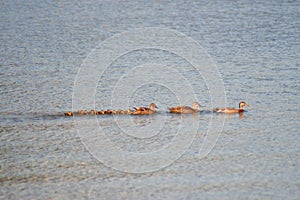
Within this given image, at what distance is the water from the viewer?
11528 millimetres

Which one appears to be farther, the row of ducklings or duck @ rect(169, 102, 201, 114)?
duck @ rect(169, 102, 201, 114)

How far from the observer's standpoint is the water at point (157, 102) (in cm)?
1153

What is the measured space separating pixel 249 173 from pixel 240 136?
190cm

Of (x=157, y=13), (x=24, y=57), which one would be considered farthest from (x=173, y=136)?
(x=157, y=13)

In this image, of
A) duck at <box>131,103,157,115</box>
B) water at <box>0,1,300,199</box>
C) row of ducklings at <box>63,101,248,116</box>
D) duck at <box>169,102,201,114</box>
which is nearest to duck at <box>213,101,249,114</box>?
row of ducklings at <box>63,101,248,116</box>

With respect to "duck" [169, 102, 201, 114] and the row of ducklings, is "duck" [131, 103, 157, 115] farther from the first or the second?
"duck" [169, 102, 201, 114]

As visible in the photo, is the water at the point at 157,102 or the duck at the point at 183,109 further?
the duck at the point at 183,109

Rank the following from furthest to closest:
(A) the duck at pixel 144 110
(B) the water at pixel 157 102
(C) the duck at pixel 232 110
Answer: (C) the duck at pixel 232 110, (A) the duck at pixel 144 110, (B) the water at pixel 157 102

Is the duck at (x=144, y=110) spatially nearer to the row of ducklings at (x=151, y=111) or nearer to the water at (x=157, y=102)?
the row of ducklings at (x=151, y=111)

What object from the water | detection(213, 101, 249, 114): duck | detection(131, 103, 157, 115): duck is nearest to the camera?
the water

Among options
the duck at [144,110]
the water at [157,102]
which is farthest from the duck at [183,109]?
the duck at [144,110]

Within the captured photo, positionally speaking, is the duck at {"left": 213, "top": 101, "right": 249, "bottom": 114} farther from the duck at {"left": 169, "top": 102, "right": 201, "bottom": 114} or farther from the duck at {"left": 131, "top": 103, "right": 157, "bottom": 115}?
the duck at {"left": 131, "top": 103, "right": 157, "bottom": 115}

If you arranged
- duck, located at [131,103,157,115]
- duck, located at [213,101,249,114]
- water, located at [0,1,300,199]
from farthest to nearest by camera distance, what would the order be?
duck, located at [213,101,249,114]
duck, located at [131,103,157,115]
water, located at [0,1,300,199]

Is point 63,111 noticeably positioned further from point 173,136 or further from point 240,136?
point 240,136
